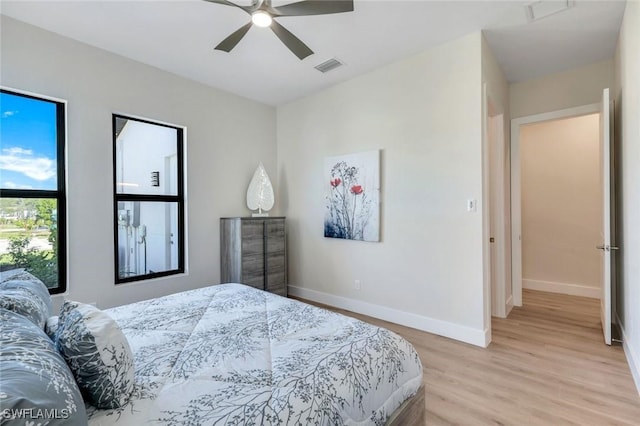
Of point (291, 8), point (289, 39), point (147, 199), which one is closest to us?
point (291, 8)

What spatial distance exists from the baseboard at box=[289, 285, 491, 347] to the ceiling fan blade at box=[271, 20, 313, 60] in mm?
2714

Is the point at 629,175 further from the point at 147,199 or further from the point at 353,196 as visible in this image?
the point at 147,199

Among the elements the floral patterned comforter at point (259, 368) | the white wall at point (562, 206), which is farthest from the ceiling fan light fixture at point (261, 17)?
the white wall at point (562, 206)

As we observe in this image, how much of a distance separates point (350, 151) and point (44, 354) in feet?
10.8

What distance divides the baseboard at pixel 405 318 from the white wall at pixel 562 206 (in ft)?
8.41

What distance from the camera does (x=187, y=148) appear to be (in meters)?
3.54

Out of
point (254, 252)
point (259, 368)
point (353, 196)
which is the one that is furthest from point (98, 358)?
point (353, 196)

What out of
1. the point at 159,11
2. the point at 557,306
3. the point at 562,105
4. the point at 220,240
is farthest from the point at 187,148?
the point at 557,306

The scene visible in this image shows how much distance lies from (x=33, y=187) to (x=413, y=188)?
11.4 ft

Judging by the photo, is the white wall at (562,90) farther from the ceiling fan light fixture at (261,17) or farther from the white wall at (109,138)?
the white wall at (109,138)

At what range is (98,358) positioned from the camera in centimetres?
97

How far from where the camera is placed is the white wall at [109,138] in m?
2.59

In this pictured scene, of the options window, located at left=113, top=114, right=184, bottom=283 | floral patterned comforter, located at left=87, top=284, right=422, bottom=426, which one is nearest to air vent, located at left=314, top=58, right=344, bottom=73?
window, located at left=113, top=114, right=184, bottom=283

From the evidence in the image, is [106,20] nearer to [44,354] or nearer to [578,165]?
[44,354]
